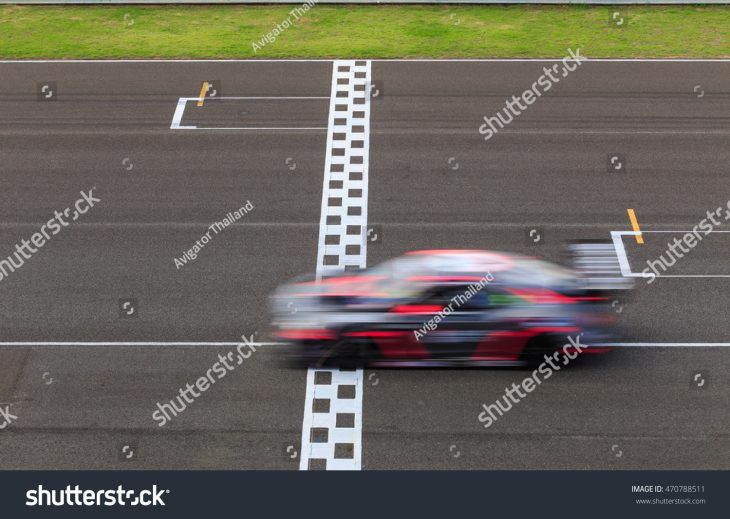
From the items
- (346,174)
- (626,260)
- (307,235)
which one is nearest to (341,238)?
(307,235)

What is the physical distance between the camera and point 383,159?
23.4 meters

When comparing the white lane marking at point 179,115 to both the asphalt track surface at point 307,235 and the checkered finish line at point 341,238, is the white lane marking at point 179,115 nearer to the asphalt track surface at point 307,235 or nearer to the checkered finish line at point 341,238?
the asphalt track surface at point 307,235

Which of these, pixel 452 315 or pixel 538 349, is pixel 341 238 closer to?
pixel 452 315

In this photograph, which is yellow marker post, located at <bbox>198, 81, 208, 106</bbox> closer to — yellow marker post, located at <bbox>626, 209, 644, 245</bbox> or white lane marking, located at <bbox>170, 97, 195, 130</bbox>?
white lane marking, located at <bbox>170, 97, 195, 130</bbox>

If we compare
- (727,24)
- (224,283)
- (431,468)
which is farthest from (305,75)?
(431,468)

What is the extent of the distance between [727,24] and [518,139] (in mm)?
9347

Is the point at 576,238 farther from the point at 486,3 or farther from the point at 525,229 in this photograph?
the point at 486,3

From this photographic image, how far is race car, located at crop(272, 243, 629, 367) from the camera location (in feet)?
53.7

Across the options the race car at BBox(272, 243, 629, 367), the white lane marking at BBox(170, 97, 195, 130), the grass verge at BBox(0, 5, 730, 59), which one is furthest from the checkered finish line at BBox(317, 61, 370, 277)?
the white lane marking at BBox(170, 97, 195, 130)

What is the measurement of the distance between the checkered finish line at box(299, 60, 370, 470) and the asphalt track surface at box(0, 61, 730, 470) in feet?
0.73

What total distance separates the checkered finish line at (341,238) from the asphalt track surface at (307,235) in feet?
0.73

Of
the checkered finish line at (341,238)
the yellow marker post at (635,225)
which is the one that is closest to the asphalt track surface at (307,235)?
the yellow marker post at (635,225)

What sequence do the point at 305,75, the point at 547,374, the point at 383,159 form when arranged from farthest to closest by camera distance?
the point at 305,75, the point at 383,159, the point at 547,374

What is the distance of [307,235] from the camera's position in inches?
816
